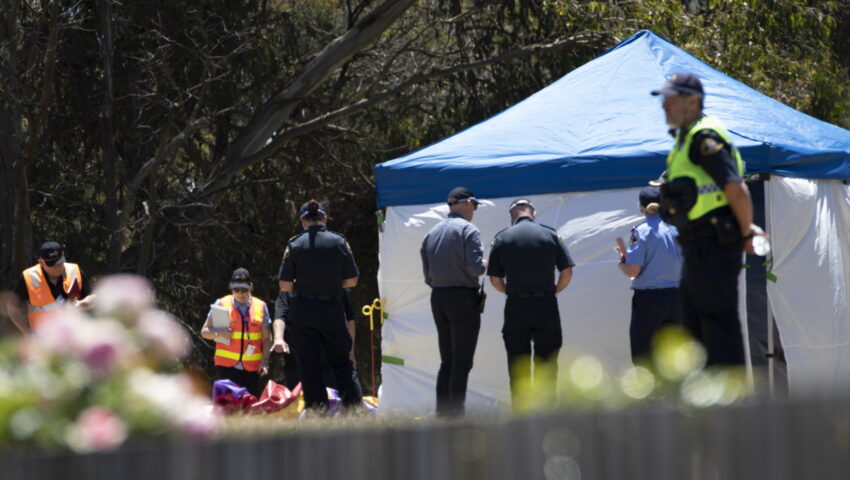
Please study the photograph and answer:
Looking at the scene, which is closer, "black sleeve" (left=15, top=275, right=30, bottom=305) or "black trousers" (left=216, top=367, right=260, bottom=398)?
"black sleeve" (left=15, top=275, right=30, bottom=305)

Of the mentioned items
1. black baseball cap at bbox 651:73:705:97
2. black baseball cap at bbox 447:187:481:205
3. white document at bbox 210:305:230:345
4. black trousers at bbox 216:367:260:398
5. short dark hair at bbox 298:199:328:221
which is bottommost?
black trousers at bbox 216:367:260:398

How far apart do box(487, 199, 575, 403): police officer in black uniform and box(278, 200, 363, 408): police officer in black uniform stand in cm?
125

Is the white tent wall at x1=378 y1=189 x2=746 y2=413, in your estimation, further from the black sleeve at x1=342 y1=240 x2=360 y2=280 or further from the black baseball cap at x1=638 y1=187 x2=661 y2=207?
the black sleeve at x1=342 y1=240 x2=360 y2=280

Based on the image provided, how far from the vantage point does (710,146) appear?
4.74 meters

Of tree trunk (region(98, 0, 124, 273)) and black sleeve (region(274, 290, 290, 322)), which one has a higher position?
tree trunk (region(98, 0, 124, 273))

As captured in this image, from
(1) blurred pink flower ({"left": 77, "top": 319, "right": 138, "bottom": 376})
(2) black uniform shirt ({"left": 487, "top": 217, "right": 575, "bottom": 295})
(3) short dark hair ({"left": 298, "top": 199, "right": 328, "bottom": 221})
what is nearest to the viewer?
(1) blurred pink flower ({"left": 77, "top": 319, "right": 138, "bottom": 376})

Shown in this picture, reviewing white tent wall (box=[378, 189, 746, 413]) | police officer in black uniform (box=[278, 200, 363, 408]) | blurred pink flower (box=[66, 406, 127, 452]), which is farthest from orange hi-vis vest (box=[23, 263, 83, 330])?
blurred pink flower (box=[66, 406, 127, 452])

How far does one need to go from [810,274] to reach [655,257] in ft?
5.12

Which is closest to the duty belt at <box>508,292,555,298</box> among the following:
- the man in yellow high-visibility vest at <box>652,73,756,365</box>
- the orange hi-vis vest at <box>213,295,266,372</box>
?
the man in yellow high-visibility vest at <box>652,73,756,365</box>

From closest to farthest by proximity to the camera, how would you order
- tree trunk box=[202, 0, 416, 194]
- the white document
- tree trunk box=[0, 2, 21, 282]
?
1. the white document
2. tree trunk box=[0, 2, 21, 282]
3. tree trunk box=[202, 0, 416, 194]

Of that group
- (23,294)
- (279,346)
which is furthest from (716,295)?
(23,294)

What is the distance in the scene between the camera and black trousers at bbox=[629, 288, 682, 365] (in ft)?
23.9

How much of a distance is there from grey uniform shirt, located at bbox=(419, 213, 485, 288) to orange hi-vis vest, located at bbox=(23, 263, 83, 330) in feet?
10.1

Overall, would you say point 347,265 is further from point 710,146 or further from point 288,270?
point 710,146
